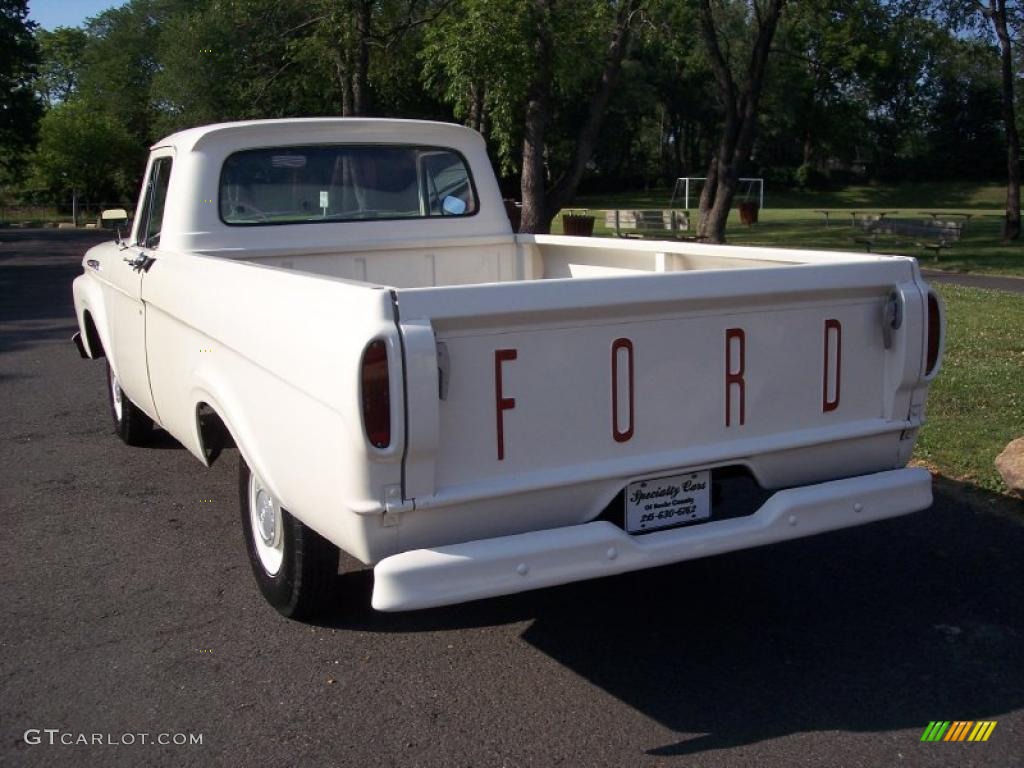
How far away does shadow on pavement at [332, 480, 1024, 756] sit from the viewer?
3.56 meters

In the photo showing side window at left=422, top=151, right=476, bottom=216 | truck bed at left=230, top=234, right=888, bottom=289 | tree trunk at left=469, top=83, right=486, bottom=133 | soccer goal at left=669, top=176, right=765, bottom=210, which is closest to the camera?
truck bed at left=230, top=234, right=888, bottom=289

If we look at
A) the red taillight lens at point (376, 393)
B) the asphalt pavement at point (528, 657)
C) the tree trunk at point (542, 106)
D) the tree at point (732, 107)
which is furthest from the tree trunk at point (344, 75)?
the red taillight lens at point (376, 393)

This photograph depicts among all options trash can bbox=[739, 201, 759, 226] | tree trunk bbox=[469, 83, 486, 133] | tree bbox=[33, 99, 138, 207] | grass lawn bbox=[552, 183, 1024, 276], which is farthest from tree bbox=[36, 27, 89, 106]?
tree trunk bbox=[469, 83, 486, 133]

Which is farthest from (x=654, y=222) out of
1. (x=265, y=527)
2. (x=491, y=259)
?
(x=265, y=527)

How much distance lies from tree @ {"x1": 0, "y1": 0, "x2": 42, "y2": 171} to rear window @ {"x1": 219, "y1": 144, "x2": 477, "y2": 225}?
34.0 meters

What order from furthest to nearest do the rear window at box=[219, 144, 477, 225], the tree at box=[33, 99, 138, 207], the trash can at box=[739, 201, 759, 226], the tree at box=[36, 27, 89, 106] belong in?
1. the tree at box=[36, 27, 89, 106]
2. the tree at box=[33, 99, 138, 207]
3. the trash can at box=[739, 201, 759, 226]
4. the rear window at box=[219, 144, 477, 225]

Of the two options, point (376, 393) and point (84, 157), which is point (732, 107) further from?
point (84, 157)

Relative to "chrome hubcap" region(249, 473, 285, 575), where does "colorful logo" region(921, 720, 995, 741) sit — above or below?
below

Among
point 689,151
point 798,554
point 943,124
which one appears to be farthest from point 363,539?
point 689,151

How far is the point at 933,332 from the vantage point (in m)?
3.98

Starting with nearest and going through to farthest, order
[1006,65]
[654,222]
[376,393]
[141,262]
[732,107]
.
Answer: [376,393]
[141,262]
[732,107]
[1006,65]
[654,222]

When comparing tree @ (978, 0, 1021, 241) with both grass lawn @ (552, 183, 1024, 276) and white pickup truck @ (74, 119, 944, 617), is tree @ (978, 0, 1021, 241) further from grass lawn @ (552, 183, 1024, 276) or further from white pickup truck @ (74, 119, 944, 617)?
white pickup truck @ (74, 119, 944, 617)

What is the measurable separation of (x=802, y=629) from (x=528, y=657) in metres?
1.08

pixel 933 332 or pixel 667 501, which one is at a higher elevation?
pixel 933 332
